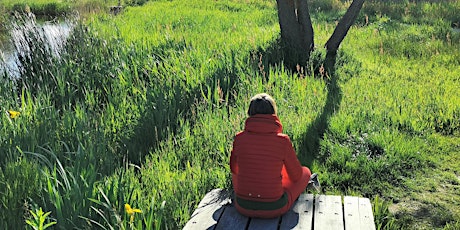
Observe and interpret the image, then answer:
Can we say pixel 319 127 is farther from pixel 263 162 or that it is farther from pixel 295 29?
pixel 295 29

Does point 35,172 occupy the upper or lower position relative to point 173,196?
upper

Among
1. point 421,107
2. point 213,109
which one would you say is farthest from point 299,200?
point 421,107

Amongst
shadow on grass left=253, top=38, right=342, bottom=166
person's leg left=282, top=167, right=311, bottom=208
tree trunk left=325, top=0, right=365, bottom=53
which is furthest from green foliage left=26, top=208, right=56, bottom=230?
tree trunk left=325, top=0, right=365, bottom=53

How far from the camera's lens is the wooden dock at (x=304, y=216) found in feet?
10.9

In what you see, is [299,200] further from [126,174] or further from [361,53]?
[361,53]

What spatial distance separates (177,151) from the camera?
191 inches

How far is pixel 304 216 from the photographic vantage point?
344 cm

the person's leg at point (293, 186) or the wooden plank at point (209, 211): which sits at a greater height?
the person's leg at point (293, 186)

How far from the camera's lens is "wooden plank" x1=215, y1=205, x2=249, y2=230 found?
3.32 m

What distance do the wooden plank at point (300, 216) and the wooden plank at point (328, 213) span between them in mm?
43

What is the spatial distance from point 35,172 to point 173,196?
107 cm

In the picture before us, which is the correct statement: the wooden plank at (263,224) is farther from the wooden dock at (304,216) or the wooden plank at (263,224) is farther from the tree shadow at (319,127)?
the tree shadow at (319,127)

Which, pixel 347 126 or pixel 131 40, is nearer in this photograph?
pixel 347 126

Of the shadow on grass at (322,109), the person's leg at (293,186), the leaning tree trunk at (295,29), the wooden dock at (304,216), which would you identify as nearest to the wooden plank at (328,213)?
the wooden dock at (304,216)
